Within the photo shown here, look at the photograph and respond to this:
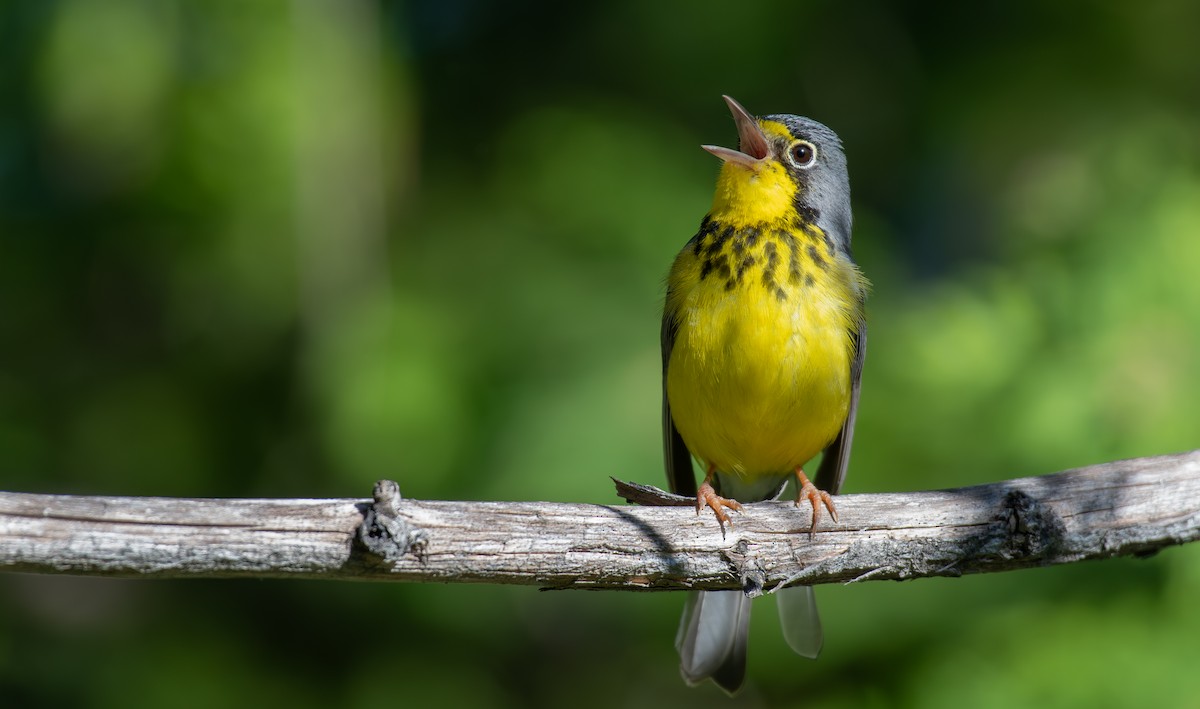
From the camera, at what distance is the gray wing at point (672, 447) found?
209 inches

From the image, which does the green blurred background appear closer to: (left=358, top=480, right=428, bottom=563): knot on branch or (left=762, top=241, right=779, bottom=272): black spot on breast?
(left=762, top=241, right=779, bottom=272): black spot on breast

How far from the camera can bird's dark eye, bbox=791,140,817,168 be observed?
532 centimetres

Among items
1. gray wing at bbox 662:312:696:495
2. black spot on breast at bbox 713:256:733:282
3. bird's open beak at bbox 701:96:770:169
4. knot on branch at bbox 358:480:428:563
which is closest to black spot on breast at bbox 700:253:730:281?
black spot on breast at bbox 713:256:733:282

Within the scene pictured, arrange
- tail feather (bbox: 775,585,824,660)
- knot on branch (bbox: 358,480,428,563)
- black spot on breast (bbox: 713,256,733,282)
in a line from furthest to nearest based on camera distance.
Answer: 1. tail feather (bbox: 775,585,824,660)
2. black spot on breast (bbox: 713,256,733,282)
3. knot on branch (bbox: 358,480,428,563)

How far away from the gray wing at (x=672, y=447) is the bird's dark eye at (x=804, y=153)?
2.91 feet

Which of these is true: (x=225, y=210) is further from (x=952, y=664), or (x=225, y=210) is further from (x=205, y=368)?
(x=952, y=664)

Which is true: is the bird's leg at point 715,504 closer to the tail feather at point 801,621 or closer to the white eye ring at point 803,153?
the tail feather at point 801,621

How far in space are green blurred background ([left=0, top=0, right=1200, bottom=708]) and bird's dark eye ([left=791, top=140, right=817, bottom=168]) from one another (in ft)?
3.46

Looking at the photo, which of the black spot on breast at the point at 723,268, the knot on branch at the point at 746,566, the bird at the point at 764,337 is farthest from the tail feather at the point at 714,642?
the black spot on breast at the point at 723,268

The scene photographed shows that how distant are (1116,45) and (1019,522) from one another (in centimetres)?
466

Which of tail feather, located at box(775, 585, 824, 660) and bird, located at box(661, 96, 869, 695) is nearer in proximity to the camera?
bird, located at box(661, 96, 869, 695)

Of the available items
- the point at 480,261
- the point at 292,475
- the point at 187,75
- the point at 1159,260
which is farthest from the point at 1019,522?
the point at 187,75

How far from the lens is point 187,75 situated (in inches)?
244

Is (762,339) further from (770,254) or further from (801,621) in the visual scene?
(801,621)
